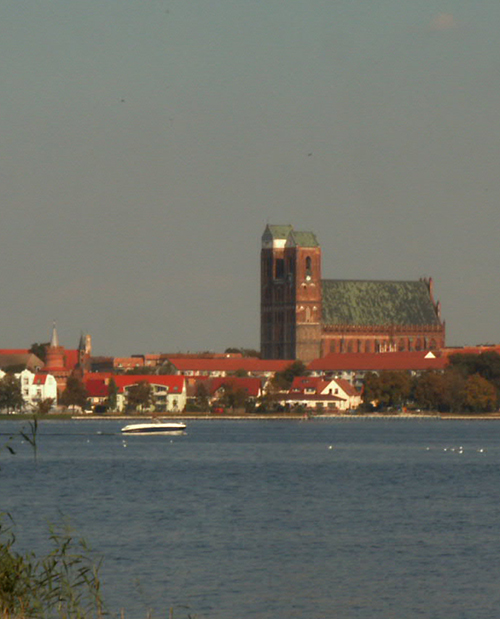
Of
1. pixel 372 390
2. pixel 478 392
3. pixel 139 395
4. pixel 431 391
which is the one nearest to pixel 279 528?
pixel 431 391

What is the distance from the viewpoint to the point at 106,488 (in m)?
62.6

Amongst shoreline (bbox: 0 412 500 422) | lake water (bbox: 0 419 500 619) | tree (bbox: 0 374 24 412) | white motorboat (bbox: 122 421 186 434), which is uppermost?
tree (bbox: 0 374 24 412)

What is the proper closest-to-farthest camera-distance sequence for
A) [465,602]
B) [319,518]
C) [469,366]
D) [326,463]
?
[465,602] → [319,518] → [326,463] → [469,366]

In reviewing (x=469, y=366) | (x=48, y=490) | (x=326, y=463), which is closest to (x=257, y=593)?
(x=48, y=490)

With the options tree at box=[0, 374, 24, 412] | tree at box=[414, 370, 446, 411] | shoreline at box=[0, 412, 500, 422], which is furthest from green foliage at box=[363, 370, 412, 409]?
tree at box=[0, 374, 24, 412]

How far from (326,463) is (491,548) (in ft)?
148

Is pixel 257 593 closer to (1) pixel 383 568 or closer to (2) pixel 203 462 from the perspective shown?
(1) pixel 383 568

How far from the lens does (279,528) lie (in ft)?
151

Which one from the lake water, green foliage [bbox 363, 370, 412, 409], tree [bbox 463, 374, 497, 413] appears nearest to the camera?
the lake water

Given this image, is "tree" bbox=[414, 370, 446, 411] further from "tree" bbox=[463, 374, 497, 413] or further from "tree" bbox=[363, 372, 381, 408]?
"tree" bbox=[363, 372, 381, 408]

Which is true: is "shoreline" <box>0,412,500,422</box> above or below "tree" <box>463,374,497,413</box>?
below

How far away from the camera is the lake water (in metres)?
32.4

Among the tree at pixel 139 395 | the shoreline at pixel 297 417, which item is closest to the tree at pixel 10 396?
the shoreline at pixel 297 417

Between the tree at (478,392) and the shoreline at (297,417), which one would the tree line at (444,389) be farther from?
the shoreline at (297,417)
